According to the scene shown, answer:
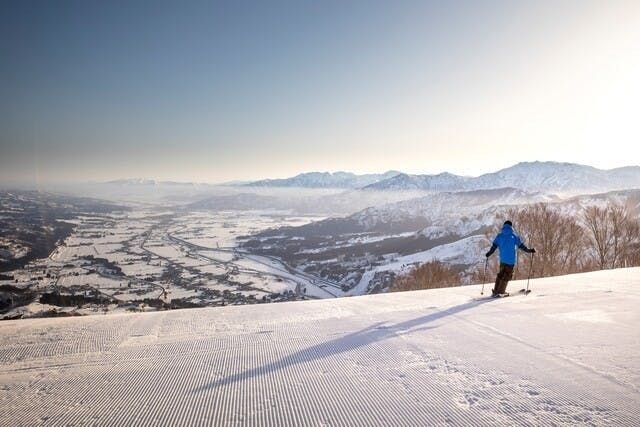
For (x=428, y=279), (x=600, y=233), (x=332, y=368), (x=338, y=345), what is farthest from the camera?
(x=428, y=279)

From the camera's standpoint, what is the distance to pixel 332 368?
4.70 m

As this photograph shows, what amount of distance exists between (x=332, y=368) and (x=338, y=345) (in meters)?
0.98

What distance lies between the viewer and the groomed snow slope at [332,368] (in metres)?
3.55

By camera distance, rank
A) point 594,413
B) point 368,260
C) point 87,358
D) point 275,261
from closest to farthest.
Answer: point 594,413 → point 87,358 → point 368,260 → point 275,261

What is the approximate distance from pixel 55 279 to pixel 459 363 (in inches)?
4907

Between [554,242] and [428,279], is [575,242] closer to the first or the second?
[554,242]

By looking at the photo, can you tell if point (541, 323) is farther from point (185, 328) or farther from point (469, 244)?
point (469, 244)

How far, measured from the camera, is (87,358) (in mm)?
5344

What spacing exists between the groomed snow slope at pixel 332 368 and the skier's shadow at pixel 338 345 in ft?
0.10

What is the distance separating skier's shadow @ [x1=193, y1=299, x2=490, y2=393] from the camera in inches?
175

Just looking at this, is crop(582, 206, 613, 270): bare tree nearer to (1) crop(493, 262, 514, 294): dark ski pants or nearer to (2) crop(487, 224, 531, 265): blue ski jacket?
(2) crop(487, 224, 531, 265): blue ski jacket

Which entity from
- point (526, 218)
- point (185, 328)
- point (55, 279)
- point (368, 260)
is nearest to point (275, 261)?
point (368, 260)

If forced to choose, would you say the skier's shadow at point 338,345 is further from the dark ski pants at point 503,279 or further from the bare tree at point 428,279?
the bare tree at point 428,279

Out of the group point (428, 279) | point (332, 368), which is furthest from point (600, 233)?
point (332, 368)
